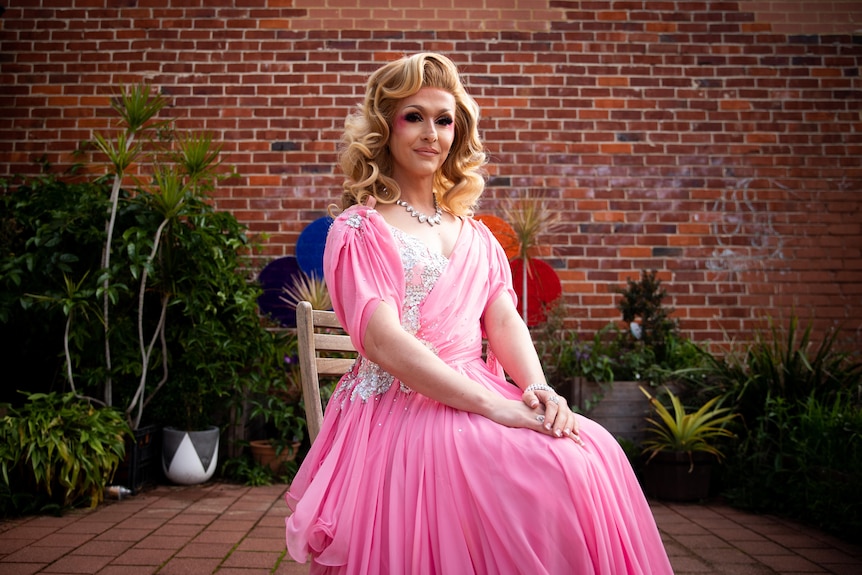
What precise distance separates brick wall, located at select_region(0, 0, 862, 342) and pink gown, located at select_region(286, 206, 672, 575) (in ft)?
10.2

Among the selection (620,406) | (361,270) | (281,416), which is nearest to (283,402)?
(281,416)

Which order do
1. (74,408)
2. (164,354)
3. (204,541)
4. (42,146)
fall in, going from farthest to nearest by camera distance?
(42,146) < (164,354) < (74,408) < (204,541)

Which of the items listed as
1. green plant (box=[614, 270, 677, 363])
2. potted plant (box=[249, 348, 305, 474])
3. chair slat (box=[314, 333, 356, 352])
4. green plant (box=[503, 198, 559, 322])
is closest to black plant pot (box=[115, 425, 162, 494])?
potted plant (box=[249, 348, 305, 474])

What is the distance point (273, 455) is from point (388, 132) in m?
2.72

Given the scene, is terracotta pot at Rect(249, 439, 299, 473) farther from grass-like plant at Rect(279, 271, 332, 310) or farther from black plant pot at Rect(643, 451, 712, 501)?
black plant pot at Rect(643, 451, 712, 501)

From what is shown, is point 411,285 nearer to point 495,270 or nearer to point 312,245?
point 495,270

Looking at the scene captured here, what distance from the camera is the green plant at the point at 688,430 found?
11.5ft

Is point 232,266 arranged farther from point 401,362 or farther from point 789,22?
point 789,22

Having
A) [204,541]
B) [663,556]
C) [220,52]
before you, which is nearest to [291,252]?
[220,52]

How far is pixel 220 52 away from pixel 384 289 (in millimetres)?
3754

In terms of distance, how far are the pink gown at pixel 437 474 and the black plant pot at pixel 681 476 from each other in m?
2.36

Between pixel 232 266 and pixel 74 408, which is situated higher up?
pixel 232 266

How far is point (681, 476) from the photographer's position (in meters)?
3.49

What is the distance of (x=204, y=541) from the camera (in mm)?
2697
